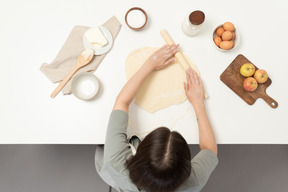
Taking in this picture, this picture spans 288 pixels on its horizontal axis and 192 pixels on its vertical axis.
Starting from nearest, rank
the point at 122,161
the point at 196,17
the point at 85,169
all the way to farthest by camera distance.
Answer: the point at 122,161 → the point at 196,17 → the point at 85,169

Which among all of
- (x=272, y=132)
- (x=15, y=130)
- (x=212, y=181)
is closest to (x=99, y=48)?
(x=15, y=130)

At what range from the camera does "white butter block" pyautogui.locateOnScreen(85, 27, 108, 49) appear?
750 mm

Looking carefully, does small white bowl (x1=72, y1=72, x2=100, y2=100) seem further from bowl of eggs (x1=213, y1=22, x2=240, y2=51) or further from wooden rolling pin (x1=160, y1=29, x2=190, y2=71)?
bowl of eggs (x1=213, y1=22, x2=240, y2=51)

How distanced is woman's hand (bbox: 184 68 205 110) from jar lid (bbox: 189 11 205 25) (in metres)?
0.17

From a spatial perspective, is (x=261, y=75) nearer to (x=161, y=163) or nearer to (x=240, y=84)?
(x=240, y=84)

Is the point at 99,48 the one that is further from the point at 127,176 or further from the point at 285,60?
the point at 285,60

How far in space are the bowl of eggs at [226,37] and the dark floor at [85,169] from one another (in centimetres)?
65

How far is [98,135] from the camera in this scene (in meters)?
0.68

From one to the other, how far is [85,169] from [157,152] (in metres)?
0.83

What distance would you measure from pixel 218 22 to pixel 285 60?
304 millimetres

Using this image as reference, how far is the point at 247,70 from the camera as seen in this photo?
2.40 ft

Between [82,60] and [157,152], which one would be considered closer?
[157,152]

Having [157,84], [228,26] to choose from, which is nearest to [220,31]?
[228,26]

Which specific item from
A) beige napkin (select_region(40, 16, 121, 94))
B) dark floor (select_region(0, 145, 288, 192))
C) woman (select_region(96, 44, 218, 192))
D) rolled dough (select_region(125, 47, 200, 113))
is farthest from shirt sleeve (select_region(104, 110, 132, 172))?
dark floor (select_region(0, 145, 288, 192))
